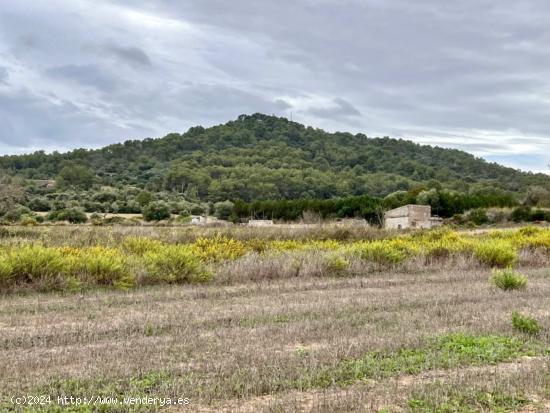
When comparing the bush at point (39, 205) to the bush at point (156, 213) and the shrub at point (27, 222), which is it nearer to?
the bush at point (156, 213)

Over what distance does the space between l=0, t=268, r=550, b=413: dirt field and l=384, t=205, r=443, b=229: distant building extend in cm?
3876

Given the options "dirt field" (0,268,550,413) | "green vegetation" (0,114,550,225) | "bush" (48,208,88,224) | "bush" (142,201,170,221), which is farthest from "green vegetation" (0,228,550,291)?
"bush" (142,201,170,221)

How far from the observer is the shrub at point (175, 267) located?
12945 mm

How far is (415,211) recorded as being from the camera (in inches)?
1982

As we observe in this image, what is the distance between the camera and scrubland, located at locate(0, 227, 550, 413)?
500 centimetres

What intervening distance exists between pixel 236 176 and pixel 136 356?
86821 millimetres

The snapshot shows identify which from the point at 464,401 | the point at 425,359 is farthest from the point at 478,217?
the point at 464,401

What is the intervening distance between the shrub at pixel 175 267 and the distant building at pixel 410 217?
36953mm

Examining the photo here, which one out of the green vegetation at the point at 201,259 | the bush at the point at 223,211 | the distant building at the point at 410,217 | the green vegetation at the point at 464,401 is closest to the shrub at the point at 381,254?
the green vegetation at the point at 201,259

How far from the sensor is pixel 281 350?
6.62 m

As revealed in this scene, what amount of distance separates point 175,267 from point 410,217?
3939 centimetres

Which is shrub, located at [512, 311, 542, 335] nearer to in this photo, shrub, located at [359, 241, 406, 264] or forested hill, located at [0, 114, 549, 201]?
shrub, located at [359, 241, 406, 264]

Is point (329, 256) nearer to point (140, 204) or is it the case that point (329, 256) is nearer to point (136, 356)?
point (136, 356)

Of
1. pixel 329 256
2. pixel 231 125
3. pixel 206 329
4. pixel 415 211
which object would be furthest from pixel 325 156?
pixel 206 329
